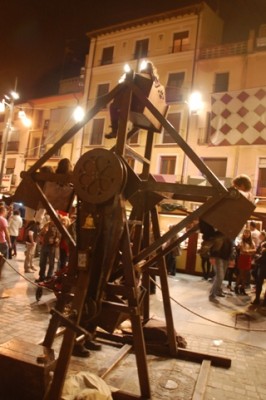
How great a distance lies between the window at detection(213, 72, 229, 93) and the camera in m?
22.9

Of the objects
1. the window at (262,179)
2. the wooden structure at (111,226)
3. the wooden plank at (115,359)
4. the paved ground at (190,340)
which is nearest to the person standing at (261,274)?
the paved ground at (190,340)

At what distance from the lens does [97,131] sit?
27.4 m

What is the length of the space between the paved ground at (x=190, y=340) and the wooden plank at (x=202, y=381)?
9 cm

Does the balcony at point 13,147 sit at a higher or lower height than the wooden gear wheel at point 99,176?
higher

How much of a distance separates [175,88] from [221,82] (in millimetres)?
3003

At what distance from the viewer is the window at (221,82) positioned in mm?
22891

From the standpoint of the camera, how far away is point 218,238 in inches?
167

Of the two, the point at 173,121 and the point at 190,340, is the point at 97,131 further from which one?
the point at 190,340

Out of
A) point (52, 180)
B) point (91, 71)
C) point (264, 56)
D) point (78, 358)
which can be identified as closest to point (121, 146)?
point (52, 180)

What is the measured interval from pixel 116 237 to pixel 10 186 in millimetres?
29780

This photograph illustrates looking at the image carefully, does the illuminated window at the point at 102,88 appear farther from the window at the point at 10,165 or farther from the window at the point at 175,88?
the window at the point at 10,165

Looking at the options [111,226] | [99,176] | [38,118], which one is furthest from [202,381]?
[38,118]

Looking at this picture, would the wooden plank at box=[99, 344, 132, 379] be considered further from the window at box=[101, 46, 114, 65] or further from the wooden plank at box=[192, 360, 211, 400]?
the window at box=[101, 46, 114, 65]

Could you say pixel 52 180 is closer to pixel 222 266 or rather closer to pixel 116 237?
pixel 116 237
